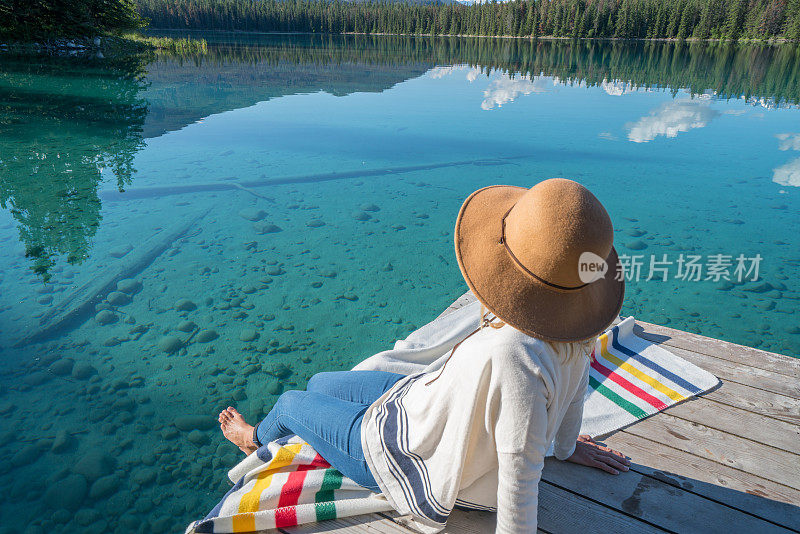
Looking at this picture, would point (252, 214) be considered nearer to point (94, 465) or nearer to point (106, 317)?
point (106, 317)

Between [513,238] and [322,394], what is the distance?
1.34 m

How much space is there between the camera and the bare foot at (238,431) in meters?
2.53

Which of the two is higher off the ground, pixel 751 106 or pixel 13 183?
pixel 751 106

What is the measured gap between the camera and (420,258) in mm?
6211

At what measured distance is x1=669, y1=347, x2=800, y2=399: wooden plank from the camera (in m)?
2.74

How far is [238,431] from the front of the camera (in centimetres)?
264

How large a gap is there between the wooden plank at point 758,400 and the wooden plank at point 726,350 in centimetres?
31

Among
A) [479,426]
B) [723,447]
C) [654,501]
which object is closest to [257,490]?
[479,426]

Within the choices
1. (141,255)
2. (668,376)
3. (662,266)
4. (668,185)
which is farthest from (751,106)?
(141,255)

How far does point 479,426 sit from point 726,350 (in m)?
2.63

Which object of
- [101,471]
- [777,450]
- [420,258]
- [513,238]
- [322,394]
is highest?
[513,238]

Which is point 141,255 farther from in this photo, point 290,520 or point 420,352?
point 290,520

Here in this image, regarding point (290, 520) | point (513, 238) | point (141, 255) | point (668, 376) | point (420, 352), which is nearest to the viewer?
point (513, 238)

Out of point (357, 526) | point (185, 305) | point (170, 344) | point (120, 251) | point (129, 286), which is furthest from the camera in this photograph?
point (120, 251)
